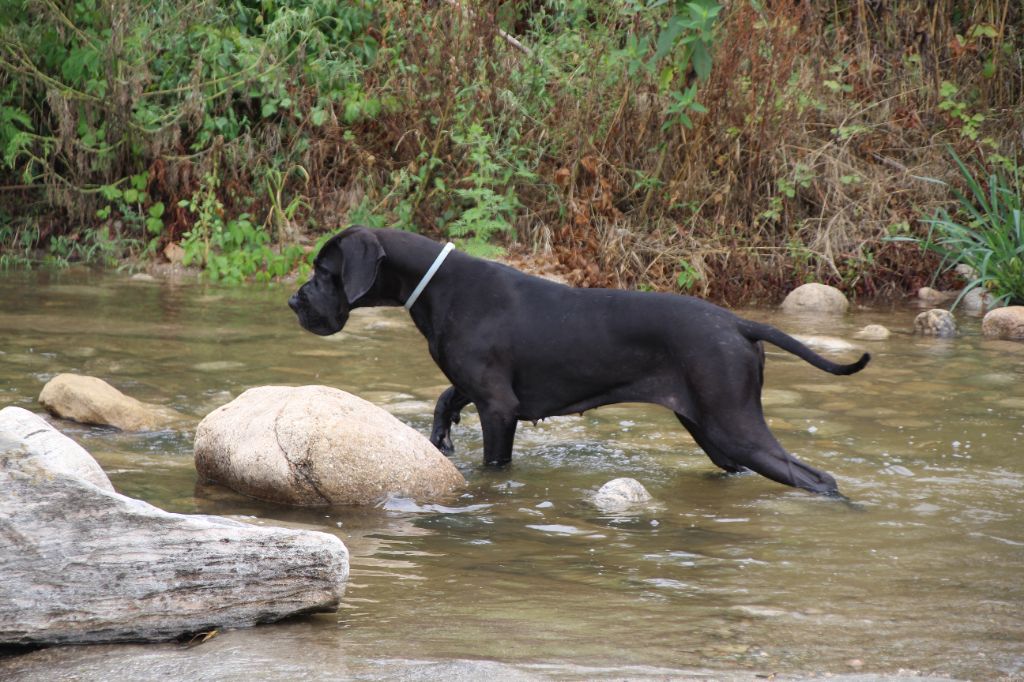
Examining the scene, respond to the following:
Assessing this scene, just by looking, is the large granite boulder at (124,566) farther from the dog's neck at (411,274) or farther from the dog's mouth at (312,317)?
the dog's mouth at (312,317)

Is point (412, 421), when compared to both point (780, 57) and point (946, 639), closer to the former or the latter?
point (946, 639)

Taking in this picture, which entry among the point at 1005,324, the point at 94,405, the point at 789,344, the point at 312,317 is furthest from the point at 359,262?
the point at 1005,324

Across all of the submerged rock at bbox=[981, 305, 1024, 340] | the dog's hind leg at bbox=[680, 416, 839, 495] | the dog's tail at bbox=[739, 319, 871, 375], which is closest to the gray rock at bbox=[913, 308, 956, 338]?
the submerged rock at bbox=[981, 305, 1024, 340]

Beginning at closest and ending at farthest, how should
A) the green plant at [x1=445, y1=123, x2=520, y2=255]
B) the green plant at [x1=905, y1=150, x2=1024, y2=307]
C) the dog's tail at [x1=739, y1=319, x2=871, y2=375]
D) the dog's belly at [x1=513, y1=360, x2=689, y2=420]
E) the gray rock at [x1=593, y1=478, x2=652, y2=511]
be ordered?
1. the gray rock at [x1=593, y1=478, x2=652, y2=511]
2. the dog's tail at [x1=739, y1=319, x2=871, y2=375]
3. the dog's belly at [x1=513, y1=360, x2=689, y2=420]
4. the green plant at [x1=905, y1=150, x2=1024, y2=307]
5. the green plant at [x1=445, y1=123, x2=520, y2=255]

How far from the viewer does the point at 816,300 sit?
11.0 meters

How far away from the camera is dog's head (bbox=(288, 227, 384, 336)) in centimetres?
596

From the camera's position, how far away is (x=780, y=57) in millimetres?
11617

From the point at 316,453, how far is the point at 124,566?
182cm

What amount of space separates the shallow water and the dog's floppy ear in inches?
39.3

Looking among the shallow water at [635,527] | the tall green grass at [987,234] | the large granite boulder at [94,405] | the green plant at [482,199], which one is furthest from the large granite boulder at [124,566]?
the tall green grass at [987,234]

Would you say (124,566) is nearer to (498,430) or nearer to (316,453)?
(316,453)

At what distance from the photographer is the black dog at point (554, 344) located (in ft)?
17.9

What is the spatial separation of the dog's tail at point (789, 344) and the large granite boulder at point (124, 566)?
8.39ft

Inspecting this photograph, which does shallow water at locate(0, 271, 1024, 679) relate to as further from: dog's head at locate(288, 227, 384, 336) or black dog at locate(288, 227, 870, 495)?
dog's head at locate(288, 227, 384, 336)
